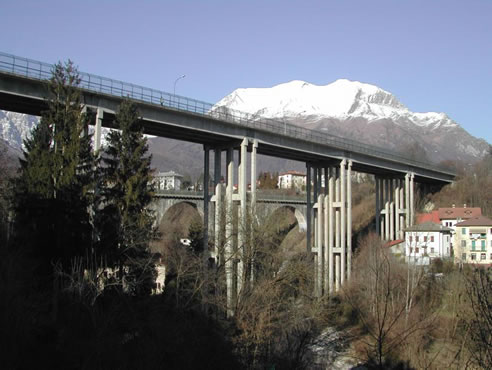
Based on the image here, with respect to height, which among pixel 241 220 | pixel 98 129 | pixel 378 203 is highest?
pixel 98 129

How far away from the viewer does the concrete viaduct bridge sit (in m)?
28.6

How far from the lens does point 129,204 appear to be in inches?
1056

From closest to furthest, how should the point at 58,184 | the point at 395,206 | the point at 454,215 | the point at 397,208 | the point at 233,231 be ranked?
1. the point at 58,184
2. the point at 233,231
3. the point at 397,208
4. the point at 454,215
5. the point at 395,206

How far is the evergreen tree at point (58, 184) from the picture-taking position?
76.8ft

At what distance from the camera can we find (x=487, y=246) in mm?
52719

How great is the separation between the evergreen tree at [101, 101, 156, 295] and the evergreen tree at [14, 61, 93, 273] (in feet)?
5.17

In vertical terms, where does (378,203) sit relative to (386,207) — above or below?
above

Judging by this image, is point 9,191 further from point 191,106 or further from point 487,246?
point 487,246

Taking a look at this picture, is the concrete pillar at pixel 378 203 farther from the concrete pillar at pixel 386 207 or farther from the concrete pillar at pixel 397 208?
the concrete pillar at pixel 397 208

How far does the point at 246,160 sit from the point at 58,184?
1608 centimetres

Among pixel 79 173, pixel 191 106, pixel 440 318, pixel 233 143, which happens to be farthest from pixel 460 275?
pixel 79 173

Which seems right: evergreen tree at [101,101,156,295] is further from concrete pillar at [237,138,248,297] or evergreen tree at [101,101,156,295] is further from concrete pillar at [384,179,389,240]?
concrete pillar at [384,179,389,240]

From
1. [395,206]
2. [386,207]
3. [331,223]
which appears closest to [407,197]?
[395,206]

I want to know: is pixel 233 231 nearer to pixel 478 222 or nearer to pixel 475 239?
pixel 475 239
